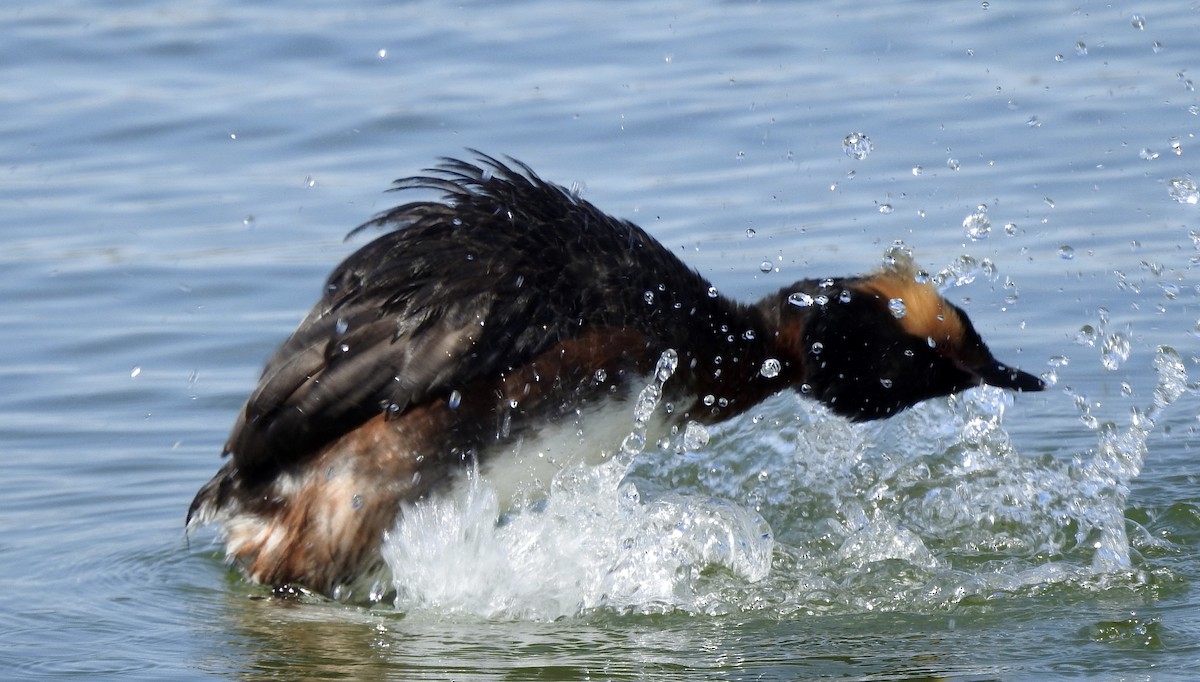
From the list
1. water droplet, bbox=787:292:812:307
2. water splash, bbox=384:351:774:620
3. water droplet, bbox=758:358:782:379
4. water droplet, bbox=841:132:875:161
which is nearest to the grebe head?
water droplet, bbox=787:292:812:307

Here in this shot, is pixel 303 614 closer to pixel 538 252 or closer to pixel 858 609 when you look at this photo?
pixel 538 252

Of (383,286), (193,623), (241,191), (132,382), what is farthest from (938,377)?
(241,191)

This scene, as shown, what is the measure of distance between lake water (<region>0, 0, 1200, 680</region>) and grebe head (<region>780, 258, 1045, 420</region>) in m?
0.40

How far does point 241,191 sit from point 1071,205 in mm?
4758

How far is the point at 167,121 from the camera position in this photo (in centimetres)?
1234

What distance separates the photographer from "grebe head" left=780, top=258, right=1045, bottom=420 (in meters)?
7.25

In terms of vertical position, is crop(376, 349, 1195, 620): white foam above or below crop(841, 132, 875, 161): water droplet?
below

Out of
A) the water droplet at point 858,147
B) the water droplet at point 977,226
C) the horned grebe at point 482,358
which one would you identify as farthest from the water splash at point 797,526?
the water droplet at point 858,147

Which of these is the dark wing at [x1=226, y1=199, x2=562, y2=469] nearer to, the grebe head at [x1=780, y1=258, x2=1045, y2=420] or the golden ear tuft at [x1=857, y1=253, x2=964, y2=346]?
the grebe head at [x1=780, y1=258, x2=1045, y2=420]

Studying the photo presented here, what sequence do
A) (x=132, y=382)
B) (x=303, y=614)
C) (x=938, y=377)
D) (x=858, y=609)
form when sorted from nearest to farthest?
(x=858, y=609), (x=303, y=614), (x=938, y=377), (x=132, y=382)

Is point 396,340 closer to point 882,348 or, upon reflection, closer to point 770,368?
point 770,368

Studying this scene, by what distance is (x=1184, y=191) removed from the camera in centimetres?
1002

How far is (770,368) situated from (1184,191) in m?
3.81

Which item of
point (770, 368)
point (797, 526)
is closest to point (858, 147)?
point (770, 368)
